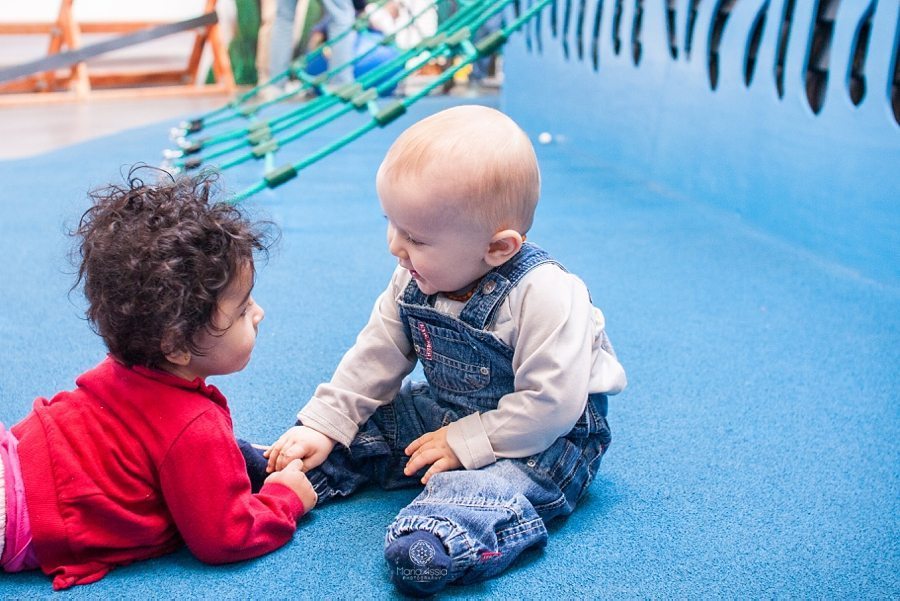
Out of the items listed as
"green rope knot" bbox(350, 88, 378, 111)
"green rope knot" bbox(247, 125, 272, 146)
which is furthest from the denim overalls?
"green rope knot" bbox(247, 125, 272, 146)

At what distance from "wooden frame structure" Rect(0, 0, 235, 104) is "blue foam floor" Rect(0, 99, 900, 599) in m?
2.81

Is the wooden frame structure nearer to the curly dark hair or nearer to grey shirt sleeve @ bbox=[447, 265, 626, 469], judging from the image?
the curly dark hair

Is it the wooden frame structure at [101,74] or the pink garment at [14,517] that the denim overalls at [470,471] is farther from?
the wooden frame structure at [101,74]

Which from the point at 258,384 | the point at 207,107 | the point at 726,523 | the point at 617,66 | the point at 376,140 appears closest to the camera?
the point at 726,523

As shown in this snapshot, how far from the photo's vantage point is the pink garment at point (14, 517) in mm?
795

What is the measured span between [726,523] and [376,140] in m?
2.79

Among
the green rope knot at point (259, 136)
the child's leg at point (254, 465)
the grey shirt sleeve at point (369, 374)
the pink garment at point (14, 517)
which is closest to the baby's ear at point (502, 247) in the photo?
the grey shirt sleeve at point (369, 374)

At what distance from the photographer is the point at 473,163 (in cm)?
85

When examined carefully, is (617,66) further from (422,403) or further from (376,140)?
(422,403)

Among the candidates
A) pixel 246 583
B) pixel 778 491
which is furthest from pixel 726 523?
pixel 246 583

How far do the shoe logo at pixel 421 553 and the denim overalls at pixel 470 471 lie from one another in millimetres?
20

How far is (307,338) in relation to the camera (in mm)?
1471

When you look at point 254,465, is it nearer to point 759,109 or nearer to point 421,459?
point 421,459

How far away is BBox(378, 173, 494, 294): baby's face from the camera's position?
86 centimetres
